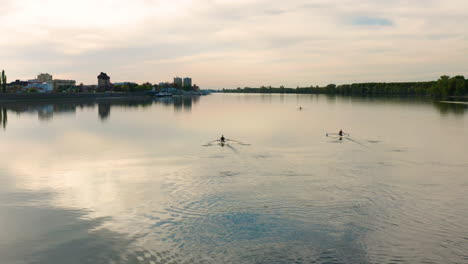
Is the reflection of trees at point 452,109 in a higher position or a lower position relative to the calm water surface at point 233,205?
higher

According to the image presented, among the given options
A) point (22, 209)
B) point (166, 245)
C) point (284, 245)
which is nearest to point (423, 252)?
point (284, 245)

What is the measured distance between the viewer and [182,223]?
20.9 meters

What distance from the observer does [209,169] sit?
35.3 meters

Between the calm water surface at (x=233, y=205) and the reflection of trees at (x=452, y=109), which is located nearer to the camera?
the calm water surface at (x=233, y=205)

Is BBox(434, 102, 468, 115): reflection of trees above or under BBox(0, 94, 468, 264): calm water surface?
above

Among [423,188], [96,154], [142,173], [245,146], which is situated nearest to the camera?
[423,188]

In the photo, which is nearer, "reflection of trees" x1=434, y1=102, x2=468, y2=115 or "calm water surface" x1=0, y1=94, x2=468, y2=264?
"calm water surface" x1=0, y1=94, x2=468, y2=264

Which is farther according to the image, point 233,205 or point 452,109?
point 452,109

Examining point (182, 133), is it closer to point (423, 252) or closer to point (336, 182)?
point (336, 182)

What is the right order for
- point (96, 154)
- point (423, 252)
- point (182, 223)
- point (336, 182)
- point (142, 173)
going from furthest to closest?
point (96, 154), point (142, 173), point (336, 182), point (182, 223), point (423, 252)

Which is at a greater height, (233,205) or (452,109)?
(452,109)

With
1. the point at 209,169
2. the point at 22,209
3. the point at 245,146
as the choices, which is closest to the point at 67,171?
the point at 22,209

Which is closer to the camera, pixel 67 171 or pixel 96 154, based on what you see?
pixel 67 171

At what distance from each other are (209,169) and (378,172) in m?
16.3
